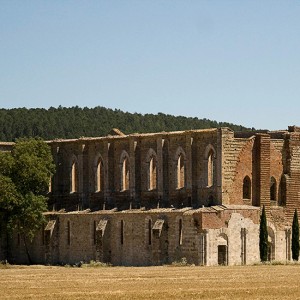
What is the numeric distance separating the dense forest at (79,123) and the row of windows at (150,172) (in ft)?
137

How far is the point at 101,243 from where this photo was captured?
259ft

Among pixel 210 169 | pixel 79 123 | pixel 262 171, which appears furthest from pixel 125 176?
pixel 79 123

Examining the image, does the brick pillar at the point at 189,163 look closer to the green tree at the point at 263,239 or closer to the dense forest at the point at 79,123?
the green tree at the point at 263,239

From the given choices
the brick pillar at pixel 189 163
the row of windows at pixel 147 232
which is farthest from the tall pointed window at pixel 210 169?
the row of windows at pixel 147 232

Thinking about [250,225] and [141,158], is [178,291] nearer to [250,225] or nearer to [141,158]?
[250,225]

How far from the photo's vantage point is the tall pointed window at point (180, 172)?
261ft

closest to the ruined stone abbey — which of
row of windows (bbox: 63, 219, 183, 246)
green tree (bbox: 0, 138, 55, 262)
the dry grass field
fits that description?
row of windows (bbox: 63, 219, 183, 246)

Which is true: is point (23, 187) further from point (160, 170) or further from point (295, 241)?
point (295, 241)

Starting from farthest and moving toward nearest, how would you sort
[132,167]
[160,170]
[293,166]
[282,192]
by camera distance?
1. [132,167]
2. [293,166]
3. [282,192]
4. [160,170]

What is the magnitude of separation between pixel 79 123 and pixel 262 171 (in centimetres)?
5844

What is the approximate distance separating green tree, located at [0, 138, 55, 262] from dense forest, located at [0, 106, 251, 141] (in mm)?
45647

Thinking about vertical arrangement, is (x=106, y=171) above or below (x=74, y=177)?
above

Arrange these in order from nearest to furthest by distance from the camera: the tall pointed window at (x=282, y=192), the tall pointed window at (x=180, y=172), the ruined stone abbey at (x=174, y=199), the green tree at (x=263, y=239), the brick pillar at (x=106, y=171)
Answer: the ruined stone abbey at (x=174, y=199)
the green tree at (x=263, y=239)
the tall pointed window at (x=180, y=172)
the tall pointed window at (x=282, y=192)
the brick pillar at (x=106, y=171)

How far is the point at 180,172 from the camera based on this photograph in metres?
80.5
